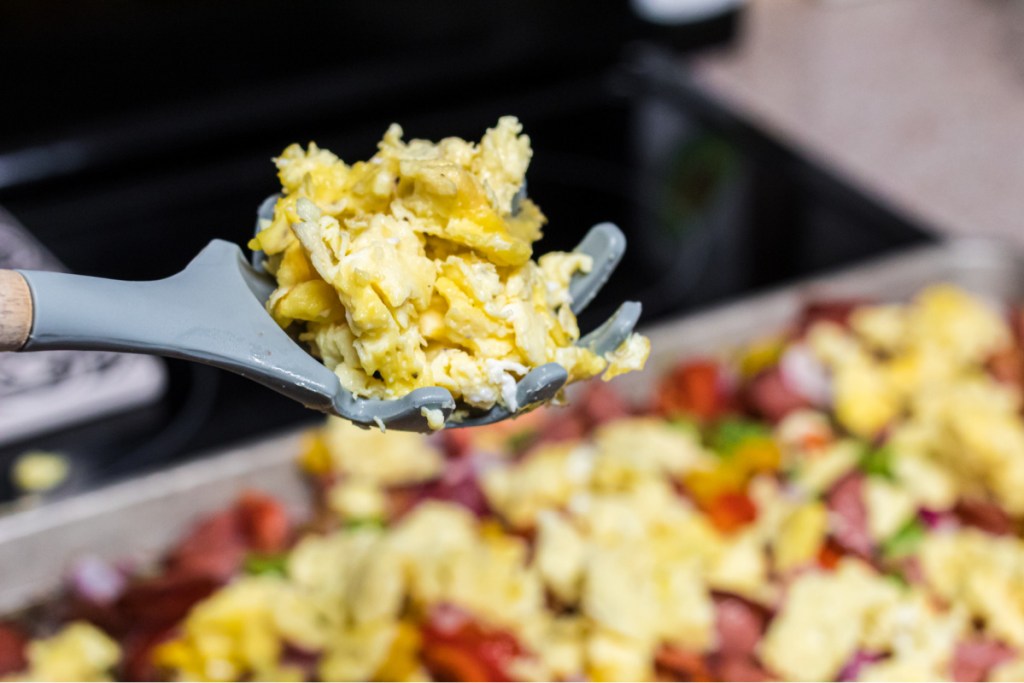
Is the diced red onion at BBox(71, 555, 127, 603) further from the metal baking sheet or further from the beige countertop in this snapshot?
the beige countertop

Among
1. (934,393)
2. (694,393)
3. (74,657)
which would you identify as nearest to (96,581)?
(74,657)

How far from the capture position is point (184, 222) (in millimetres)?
1534

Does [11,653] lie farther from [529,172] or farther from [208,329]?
[529,172]

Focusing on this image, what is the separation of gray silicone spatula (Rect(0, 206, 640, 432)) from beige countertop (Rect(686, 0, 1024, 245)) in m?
1.04

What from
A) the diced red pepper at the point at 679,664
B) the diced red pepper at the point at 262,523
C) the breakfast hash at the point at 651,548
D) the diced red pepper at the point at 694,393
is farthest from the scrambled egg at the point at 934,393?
the diced red pepper at the point at 262,523

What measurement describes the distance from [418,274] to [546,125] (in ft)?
3.72

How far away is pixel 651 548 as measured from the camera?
3.22ft

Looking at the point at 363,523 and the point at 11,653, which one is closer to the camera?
the point at 11,653

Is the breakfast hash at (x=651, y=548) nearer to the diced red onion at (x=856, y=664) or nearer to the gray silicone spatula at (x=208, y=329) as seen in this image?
the diced red onion at (x=856, y=664)

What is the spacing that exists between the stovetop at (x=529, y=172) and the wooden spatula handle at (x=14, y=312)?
690mm

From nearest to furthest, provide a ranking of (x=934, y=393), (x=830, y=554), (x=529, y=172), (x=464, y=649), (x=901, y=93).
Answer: (x=464, y=649) < (x=830, y=554) < (x=934, y=393) < (x=529, y=172) < (x=901, y=93)

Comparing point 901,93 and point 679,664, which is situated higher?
point 901,93

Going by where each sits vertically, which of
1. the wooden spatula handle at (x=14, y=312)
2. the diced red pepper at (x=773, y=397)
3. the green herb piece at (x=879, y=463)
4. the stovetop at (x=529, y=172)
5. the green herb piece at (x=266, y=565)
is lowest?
the green herb piece at (x=266, y=565)

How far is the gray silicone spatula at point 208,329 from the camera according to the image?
1.72ft
